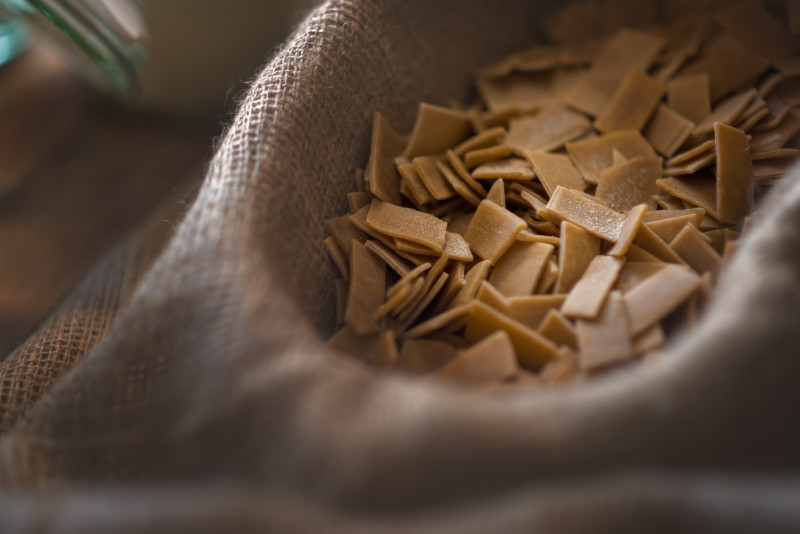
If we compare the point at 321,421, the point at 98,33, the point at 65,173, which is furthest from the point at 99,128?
the point at 321,421

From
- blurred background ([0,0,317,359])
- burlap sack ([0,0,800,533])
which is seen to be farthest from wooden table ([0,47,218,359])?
burlap sack ([0,0,800,533])

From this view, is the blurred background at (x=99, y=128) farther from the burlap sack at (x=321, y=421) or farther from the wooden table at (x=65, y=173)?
the burlap sack at (x=321, y=421)

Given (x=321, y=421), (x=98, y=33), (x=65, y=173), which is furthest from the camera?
(x=65, y=173)

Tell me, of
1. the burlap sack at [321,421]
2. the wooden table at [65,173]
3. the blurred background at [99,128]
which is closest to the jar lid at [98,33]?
the blurred background at [99,128]

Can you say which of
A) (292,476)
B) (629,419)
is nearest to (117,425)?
(292,476)

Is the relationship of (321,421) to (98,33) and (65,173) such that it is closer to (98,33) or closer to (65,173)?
(98,33)

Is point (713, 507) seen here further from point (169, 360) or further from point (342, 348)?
point (169, 360)

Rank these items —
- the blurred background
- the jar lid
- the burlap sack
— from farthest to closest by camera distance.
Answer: the blurred background < the jar lid < the burlap sack

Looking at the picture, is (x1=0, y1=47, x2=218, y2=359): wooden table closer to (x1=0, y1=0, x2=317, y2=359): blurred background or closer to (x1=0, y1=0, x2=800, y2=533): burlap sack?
(x1=0, y1=0, x2=317, y2=359): blurred background
